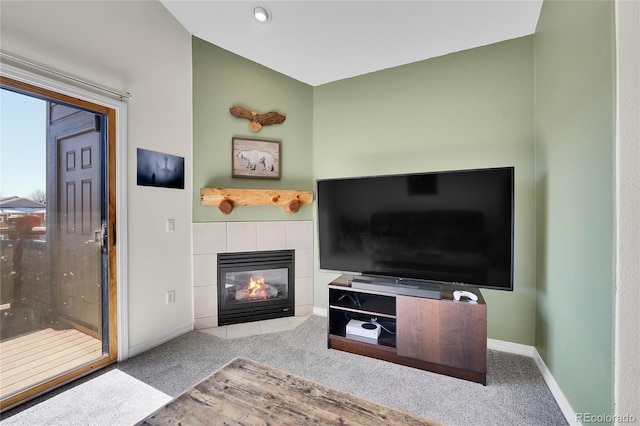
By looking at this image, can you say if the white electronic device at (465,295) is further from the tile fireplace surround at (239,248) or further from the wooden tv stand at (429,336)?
the tile fireplace surround at (239,248)

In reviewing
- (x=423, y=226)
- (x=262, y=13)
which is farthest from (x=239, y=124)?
(x=423, y=226)

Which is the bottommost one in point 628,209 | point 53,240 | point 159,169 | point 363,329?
point 363,329

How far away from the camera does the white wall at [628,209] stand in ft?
3.43

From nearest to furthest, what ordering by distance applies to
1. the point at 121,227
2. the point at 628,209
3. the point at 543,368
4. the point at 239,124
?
the point at 628,209, the point at 543,368, the point at 121,227, the point at 239,124

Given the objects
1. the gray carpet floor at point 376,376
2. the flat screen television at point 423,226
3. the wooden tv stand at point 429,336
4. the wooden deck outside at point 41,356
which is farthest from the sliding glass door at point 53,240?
the wooden tv stand at point 429,336

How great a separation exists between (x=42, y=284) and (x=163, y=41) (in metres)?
2.12

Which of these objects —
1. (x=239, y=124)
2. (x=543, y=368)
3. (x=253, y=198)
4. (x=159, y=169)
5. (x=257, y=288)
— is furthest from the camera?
(x=257, y=288)

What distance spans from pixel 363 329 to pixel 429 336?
54 centimetres

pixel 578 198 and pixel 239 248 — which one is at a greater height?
pixel 578 198

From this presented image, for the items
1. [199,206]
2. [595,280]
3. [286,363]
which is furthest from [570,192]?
[199,206]

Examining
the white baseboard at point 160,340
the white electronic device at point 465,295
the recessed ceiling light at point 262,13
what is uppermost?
the recessed ceiling light at point 262,13

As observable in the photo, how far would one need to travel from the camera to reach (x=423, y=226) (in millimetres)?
2143

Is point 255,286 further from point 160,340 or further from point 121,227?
point 121,227

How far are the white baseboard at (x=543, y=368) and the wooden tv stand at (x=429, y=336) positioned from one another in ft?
1.26
